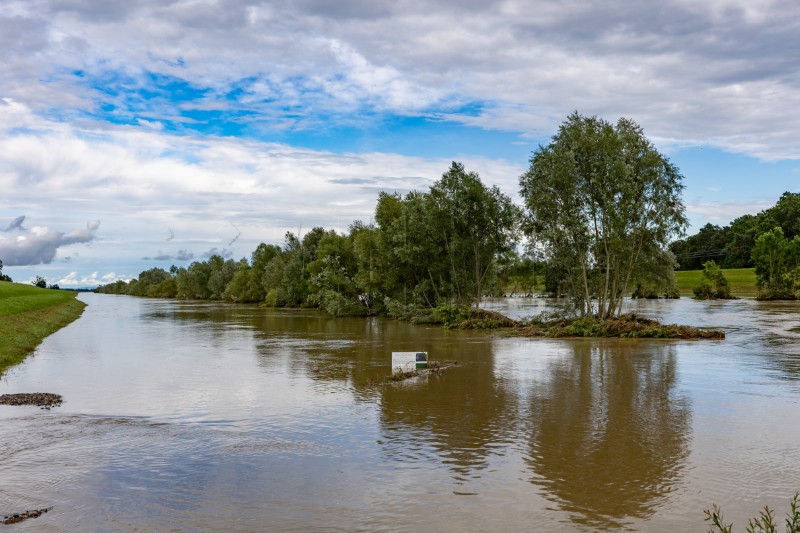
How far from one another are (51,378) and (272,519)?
19184 millimetres

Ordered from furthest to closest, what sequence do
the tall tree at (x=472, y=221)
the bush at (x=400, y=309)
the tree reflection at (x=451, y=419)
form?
1. the bush at (x=400, y=309)
2. the tall tree at (x=472, y=221)
3. the tree reflection at (x=451, y=419)

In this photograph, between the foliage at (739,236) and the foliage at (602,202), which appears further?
the foliage at (739,236)

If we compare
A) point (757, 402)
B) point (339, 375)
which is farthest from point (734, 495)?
point (339, 375)

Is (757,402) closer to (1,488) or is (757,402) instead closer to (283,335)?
(1,488)

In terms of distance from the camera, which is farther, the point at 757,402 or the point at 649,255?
the point at 649,255

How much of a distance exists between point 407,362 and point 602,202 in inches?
906

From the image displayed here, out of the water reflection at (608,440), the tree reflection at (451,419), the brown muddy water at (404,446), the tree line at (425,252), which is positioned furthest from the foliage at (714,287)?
the tree reflection at (451,419)

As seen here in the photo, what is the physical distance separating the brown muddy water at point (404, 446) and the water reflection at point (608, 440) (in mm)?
63

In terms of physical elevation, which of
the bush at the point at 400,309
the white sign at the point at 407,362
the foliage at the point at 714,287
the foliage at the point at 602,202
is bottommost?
the white sign at the point at 407,362

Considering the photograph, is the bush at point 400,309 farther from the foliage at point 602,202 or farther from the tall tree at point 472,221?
the foliage at point 602,202

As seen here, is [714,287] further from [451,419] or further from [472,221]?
[451,419]

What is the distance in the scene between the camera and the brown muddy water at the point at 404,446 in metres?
10.5

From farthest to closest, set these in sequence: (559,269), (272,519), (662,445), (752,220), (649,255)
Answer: (752,220), (559,269), (649,255), (662,445), (272,519)

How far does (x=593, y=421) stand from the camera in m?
16.6
